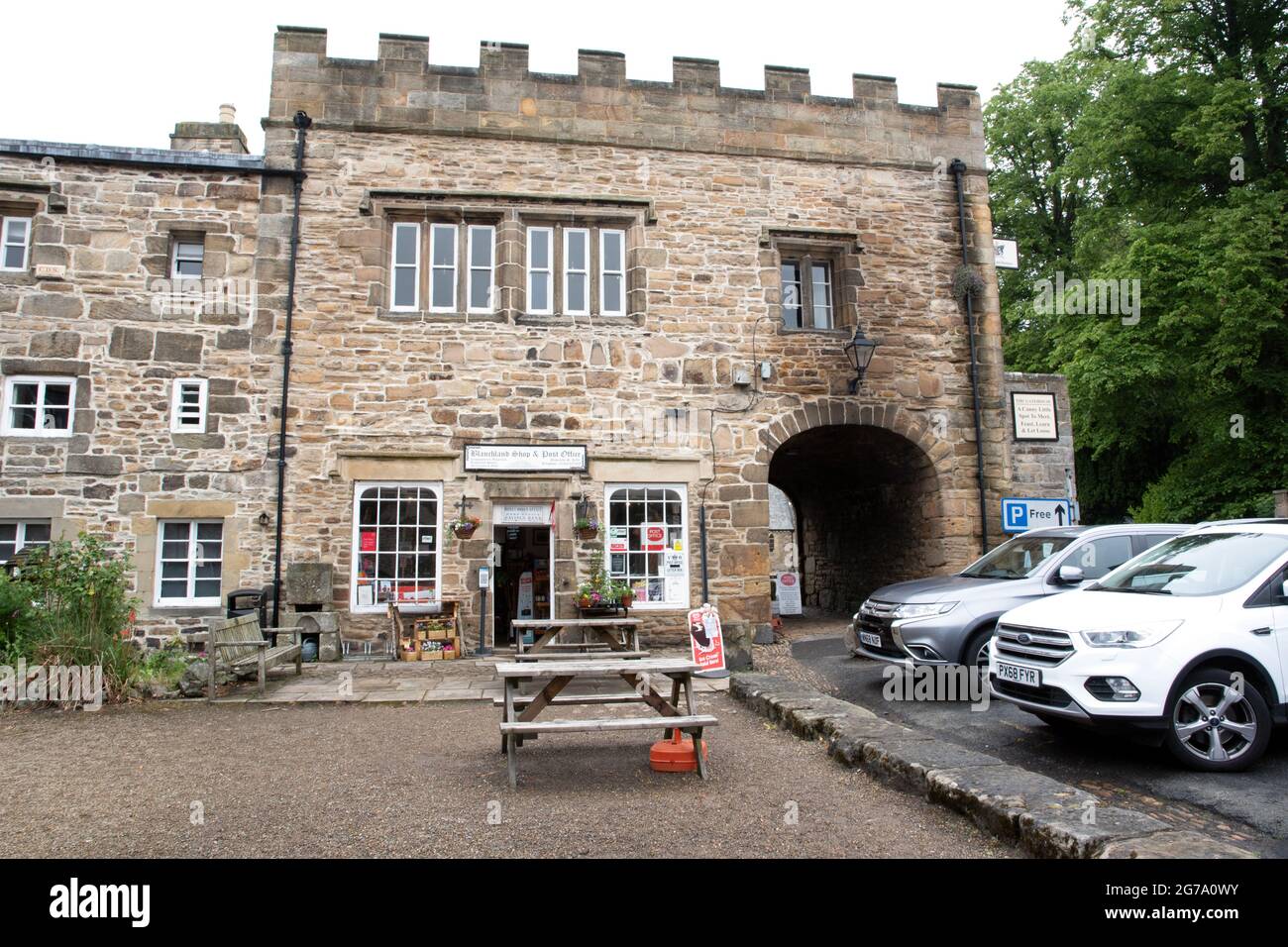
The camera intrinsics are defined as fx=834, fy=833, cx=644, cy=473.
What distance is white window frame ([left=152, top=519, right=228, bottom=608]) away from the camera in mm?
11047

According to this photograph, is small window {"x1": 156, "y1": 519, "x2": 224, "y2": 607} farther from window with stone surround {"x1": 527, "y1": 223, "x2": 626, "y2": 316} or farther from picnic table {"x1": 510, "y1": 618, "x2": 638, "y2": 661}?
window with stone surround {"x1": 527, "y1": 223, "x2": 626, "y2": 316}

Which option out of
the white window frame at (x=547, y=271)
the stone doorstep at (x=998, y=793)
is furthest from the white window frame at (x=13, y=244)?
the stone doorstep at (x=998, y=793)

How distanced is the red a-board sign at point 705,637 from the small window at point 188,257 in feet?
28.1

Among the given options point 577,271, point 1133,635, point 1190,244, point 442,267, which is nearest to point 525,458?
point 577,271

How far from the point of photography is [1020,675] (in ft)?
19.0

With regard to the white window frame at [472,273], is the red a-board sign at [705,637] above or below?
below

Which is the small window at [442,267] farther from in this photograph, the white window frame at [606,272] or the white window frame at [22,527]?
the white window frame at [22,527]

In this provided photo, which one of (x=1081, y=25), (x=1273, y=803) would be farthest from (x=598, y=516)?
(x=1081, y=25)

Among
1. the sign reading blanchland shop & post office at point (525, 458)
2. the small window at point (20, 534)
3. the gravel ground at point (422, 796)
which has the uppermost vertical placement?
the sign reading blanchland shop & post office at point (525, 458)

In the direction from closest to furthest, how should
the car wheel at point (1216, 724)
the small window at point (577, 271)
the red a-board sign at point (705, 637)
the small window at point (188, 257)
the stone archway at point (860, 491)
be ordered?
the car wheel at point (1216, 724)
the red a-board sign at point (705, 637)
the small window at point (188, 257)
the small window at point (577, 271)
the stone archway at point (860, 491)

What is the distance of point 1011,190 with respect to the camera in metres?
22.5

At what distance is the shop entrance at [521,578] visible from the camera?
13289 mm

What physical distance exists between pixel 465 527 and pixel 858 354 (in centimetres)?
620

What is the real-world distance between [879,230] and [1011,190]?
38.8ft
